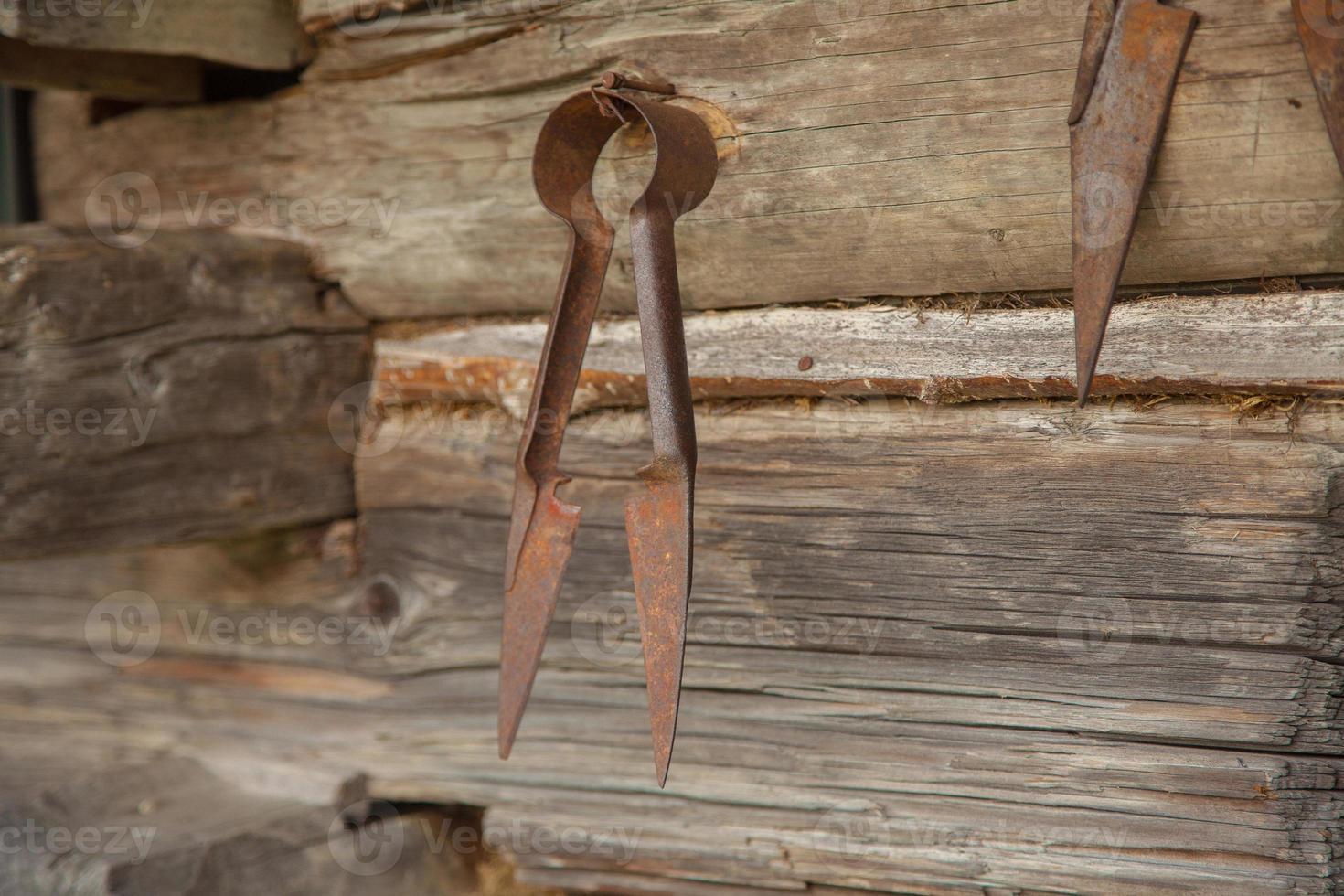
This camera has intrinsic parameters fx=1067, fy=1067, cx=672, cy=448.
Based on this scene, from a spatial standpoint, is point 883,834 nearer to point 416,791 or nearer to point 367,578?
point 416,791

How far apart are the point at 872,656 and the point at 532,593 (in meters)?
0.56

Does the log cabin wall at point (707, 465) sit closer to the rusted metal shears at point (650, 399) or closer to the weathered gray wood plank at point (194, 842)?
the weathered gray wood plank at point (194, 842)

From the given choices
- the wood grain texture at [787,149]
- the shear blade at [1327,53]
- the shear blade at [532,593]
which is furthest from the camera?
the shear blade at [532,593]

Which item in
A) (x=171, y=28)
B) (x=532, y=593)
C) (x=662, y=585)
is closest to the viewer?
(x=662, y=585)

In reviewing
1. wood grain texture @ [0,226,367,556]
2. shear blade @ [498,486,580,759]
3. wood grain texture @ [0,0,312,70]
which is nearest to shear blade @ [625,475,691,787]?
shear blade @ [498,486,580,759]

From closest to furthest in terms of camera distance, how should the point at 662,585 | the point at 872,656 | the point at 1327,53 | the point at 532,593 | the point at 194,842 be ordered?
the point at 1327,53
the point at 662,585
the point at 532,593
the point at 872,656
the point at 194,842

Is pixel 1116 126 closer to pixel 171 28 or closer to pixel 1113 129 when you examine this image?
pixel 1113 129

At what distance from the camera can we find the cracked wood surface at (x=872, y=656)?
4.73ft

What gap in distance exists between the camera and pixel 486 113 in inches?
75.3

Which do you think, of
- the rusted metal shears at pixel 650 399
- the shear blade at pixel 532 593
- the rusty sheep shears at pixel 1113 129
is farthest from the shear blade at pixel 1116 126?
the shear blade at pixel 532 593

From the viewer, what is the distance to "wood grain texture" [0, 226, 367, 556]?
5.97 ft

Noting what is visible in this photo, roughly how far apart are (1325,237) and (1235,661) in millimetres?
566

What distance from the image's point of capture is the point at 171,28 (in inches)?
73.9

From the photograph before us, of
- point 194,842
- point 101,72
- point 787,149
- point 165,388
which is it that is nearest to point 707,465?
point 787,149
